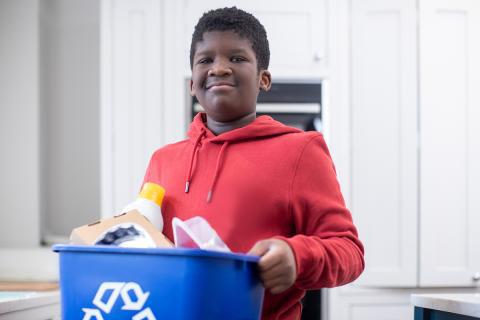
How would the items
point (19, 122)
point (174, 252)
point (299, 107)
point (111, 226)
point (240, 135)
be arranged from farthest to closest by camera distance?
1. point (19, 122)
2. point (299, 107)
3. point (240, 135)
4. point (111, 226)
5. point (174, 252)

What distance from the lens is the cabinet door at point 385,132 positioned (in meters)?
2.53

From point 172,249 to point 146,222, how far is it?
7.2 inches

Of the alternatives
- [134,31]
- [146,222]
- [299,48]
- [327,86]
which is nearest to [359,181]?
[327,86]

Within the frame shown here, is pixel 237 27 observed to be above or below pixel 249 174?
above

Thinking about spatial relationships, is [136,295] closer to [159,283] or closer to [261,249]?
[159,283]

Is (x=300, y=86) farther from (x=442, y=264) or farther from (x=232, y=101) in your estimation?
(x=232, y=101)

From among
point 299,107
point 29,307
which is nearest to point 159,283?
point 29,307

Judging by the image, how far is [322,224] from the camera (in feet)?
2.91

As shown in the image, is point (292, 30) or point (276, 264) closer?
point (276, 264)

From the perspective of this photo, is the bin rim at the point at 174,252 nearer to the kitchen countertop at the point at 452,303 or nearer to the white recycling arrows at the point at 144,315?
the white recycling arrows at the point at 144,315

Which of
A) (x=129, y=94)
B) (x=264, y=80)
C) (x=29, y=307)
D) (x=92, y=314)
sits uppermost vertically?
(x=129, y=94)

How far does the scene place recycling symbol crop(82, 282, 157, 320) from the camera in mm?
708

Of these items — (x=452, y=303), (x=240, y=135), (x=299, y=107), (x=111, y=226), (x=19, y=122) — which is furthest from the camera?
(x=19, y=122)

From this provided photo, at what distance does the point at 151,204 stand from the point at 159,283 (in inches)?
9.7
